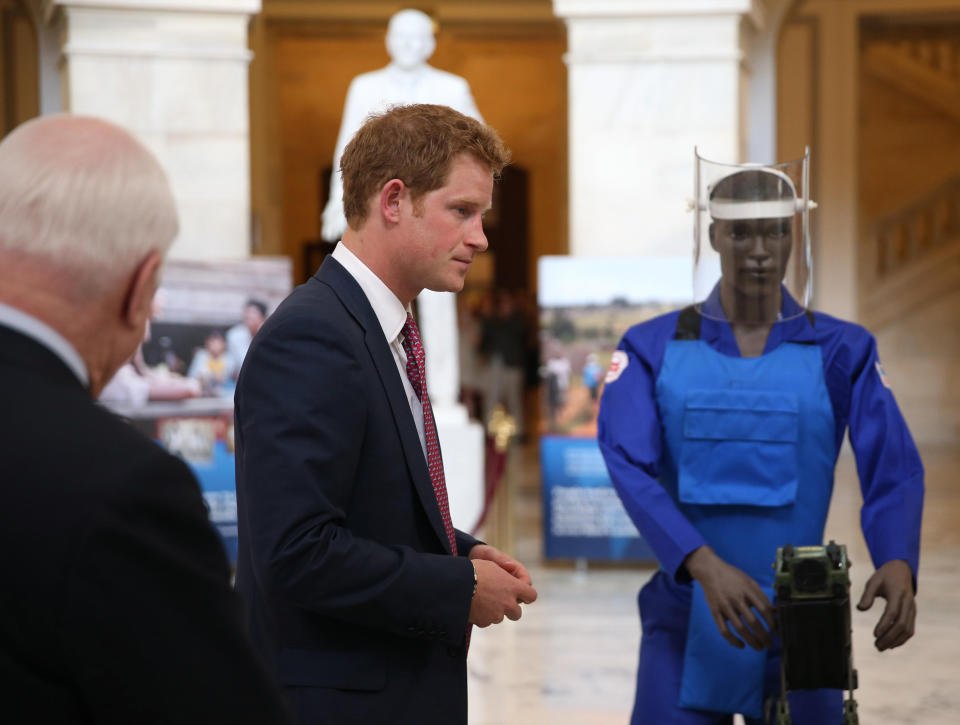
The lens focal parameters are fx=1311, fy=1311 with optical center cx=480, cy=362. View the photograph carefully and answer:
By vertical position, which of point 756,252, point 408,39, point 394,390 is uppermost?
point 408,39

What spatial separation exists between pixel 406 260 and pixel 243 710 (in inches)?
42.6

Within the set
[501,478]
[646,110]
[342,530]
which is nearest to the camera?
[342,530]

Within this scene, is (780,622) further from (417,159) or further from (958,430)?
(958,430)

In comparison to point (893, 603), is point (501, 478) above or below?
below

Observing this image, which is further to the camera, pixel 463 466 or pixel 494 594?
pixel 463 466

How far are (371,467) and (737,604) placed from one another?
102 cm

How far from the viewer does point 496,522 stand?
Result: 324 inches

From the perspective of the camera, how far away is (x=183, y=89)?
8.44 m

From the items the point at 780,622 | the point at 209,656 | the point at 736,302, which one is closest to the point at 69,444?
the point at 209,656

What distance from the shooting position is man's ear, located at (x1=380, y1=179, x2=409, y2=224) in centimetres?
216

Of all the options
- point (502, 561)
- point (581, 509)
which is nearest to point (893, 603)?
point (502, 561)

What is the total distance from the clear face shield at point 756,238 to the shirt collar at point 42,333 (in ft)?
6.99

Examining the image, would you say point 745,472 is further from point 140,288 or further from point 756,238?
point 140,288

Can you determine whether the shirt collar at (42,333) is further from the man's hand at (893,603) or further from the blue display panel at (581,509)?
the blue display panel at (581,509)
